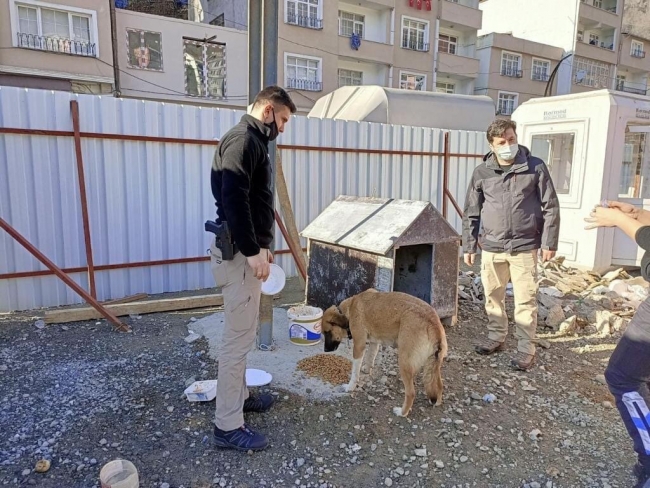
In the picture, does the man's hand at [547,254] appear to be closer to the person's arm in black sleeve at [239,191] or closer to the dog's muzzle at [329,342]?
the dog's muzzle at [329,342]

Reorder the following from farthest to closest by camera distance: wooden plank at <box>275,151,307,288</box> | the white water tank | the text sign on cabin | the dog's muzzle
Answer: the text sign on cabin
the white water tank
wooden plank at <box>275,151,307,288</box>
the dog's muzzle

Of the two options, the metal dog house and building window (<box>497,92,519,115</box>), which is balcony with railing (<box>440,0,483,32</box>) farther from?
the metal dog house

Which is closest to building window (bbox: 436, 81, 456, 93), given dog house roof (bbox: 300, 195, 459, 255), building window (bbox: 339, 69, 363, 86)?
building window (bbox: 339, 69, 363, 86)

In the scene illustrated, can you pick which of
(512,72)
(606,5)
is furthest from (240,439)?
(606,5)

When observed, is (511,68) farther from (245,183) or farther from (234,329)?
(234,329)

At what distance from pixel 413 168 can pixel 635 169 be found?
160 inches

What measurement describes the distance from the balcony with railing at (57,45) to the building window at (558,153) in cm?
1611

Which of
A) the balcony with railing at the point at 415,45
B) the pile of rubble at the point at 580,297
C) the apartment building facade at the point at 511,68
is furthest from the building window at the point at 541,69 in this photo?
the pile of rubble at the point at 580,297

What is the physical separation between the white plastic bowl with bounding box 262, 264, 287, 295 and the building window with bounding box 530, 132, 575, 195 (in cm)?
635

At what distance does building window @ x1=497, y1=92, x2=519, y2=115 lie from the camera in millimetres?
29391

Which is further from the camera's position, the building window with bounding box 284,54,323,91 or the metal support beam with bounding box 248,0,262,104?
the building window with bounding box 284,54,323,91

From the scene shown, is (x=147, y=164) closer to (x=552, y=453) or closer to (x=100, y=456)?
(x=100, y=456)

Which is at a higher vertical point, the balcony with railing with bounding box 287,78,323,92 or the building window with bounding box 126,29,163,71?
the building window with bounding box 126,29,163,71

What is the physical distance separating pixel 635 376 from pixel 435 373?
3.94 ft
